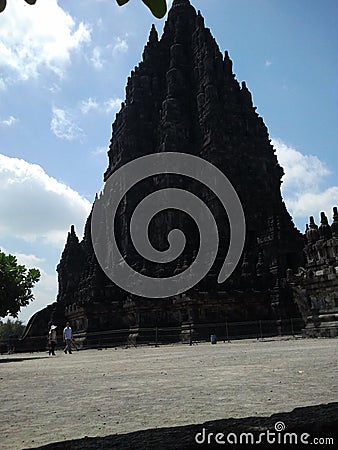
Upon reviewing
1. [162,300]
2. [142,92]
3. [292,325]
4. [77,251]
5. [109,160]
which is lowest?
[292,325]

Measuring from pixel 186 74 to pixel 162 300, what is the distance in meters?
25.9

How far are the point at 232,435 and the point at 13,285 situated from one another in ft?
68.7

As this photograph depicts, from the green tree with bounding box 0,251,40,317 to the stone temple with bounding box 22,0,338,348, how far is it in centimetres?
976

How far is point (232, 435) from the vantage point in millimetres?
2900

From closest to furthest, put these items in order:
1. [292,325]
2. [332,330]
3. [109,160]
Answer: [332,330] → [292,325] → [109,160]

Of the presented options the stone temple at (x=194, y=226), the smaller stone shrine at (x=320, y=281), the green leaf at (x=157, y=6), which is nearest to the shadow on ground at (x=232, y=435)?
the green leaf at (x=157, y=6)

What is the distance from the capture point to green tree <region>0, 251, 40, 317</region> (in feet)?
72.1

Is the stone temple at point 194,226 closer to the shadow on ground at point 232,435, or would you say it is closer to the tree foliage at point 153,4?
the shadow on ground at point 232,435

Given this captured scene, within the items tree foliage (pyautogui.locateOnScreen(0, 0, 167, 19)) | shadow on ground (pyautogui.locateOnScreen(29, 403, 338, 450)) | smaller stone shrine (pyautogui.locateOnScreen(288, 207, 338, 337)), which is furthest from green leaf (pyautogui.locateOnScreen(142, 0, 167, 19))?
smaller stone shrine (pyautogui.locateOnScreen(288, 207, 338, 337))

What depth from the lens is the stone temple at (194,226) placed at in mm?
29906

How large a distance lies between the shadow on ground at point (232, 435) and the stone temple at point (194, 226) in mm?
17875

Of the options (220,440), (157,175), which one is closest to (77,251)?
(157,175)

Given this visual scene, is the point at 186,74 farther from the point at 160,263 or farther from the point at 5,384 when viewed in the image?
the point at 5,384

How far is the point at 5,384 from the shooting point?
884 cm
